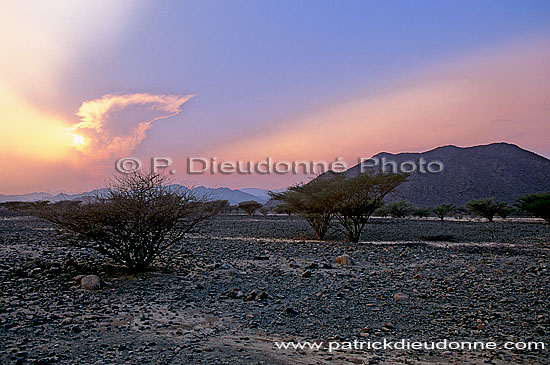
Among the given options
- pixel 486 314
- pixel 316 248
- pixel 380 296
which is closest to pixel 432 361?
pixel 486 314

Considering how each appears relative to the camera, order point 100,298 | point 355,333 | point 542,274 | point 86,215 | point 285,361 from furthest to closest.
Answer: point 542,274, point 86,215, point 100,298, point 355,333, point 285,361

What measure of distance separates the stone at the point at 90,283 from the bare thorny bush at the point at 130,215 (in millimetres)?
1134

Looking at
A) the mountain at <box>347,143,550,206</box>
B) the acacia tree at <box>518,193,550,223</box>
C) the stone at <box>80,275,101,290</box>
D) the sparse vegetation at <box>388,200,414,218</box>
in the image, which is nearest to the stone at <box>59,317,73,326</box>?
the stone at <box>80,275,101,290</box>

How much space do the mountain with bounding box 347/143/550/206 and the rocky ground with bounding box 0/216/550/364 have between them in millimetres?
56203

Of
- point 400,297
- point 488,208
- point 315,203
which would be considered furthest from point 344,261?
point 488,208

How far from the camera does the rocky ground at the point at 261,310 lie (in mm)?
4129

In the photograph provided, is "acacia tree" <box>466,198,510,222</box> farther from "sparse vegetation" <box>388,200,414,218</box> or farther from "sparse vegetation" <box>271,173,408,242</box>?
"sparse vegetation" <box>271,173,408,242</box>

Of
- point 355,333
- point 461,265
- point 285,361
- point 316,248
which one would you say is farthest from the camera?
point 316,248

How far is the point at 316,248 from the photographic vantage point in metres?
13.9

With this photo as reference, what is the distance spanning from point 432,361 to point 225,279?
16.1ft

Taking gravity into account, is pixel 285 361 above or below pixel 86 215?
below

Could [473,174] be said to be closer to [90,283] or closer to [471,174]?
[471,174]

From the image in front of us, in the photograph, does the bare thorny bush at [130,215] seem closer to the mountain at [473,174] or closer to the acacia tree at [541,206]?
the acacia tree at [541,206]

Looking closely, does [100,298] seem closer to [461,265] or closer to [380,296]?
[380,296]
